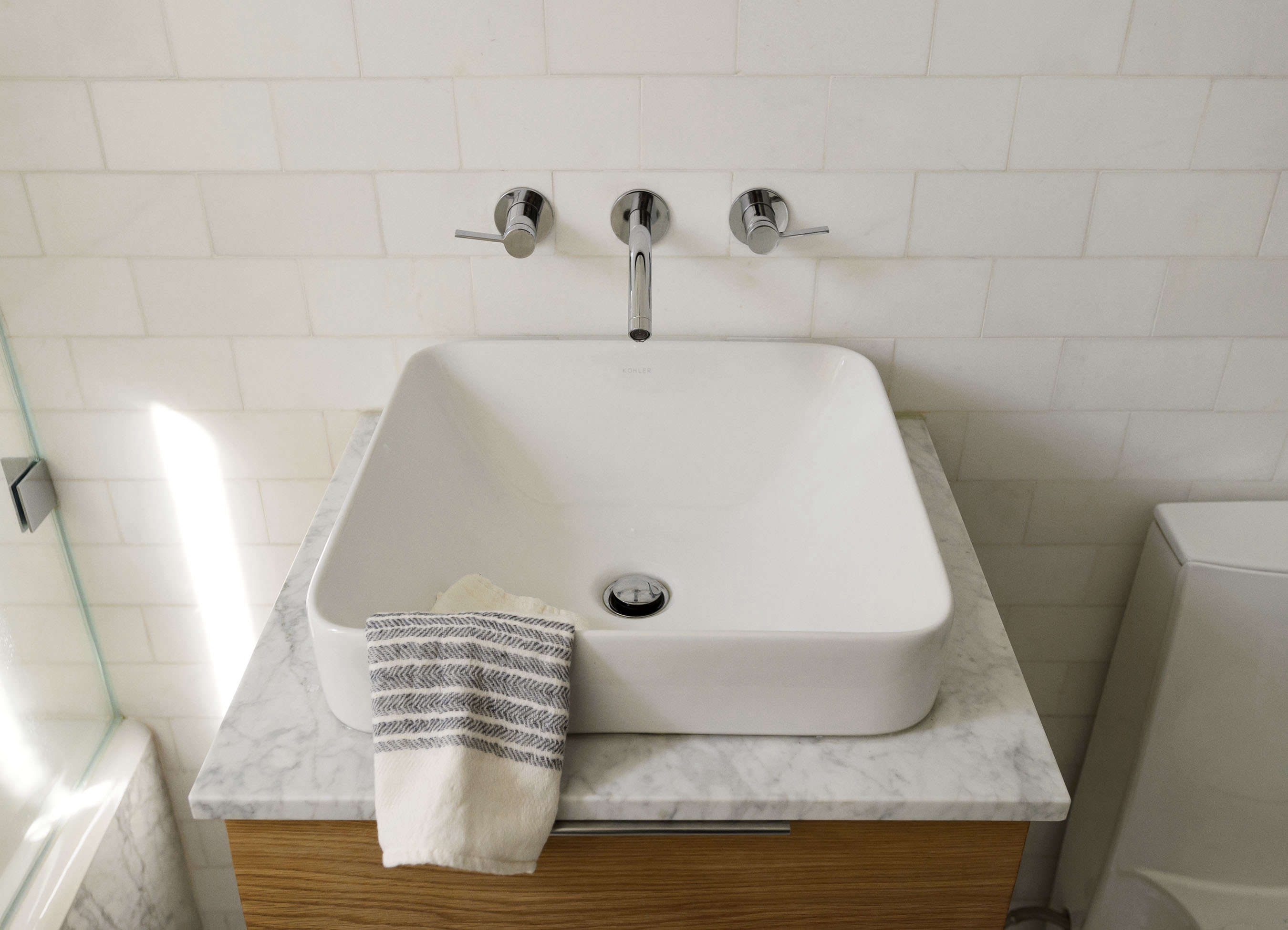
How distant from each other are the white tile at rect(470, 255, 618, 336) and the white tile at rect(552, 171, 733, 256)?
2 centimetres

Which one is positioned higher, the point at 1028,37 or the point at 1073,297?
the point at 1028,37

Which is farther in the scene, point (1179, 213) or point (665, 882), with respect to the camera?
point (1179, 213)

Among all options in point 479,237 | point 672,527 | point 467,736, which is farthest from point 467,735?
point 479,237

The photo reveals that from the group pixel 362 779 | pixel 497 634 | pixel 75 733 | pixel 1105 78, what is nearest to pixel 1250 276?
pixel 1105 78

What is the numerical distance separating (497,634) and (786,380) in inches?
20.7

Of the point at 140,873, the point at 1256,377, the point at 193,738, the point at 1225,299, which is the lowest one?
the point at 140,873

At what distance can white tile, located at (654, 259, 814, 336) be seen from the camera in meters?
1.13

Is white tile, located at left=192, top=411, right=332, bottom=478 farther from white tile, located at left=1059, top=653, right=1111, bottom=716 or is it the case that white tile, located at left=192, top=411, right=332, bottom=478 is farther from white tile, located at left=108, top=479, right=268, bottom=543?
white tile, located at left=1059, top=653, right=1111, bottom=716

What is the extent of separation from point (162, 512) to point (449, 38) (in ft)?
2.39

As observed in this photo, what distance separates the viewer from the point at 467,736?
2.34 ft

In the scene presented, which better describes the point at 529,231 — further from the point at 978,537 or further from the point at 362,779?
the point at 978,537

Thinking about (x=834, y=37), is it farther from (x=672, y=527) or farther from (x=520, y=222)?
(x=672, y=527)

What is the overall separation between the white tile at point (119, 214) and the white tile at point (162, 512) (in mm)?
312

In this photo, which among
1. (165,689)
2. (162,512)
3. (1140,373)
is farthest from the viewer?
(165,689)
